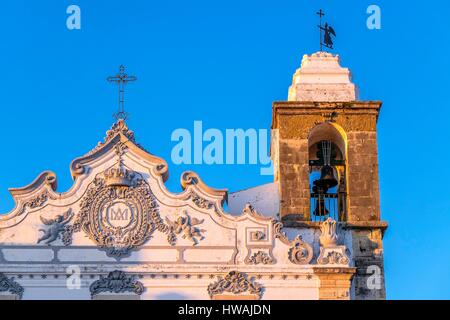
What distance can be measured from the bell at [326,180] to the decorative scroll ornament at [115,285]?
6129 millimetres

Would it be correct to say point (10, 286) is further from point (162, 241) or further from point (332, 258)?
point (332, 258)

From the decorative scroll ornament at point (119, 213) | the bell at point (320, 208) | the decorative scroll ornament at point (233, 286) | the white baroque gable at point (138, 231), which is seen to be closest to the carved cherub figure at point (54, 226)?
the white baroque gable at point (138, 231)

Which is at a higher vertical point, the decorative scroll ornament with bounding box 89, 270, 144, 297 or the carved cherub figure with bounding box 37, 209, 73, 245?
the carved cherub figure with bounding box 37, 209, 73, 245

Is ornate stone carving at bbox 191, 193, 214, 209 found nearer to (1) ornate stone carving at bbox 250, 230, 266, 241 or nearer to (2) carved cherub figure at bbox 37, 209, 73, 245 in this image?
(1) ornate stone carving at bbox 250, 230, 266, 241

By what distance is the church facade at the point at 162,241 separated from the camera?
3550 cm

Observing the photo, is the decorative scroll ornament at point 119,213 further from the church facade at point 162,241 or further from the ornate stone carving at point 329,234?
the ornate stone carving at point 329,234

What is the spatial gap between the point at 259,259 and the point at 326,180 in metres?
3.83

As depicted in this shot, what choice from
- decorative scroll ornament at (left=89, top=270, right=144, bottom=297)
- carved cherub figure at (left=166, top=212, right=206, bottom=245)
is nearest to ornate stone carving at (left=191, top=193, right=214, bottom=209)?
carved cherub figure at (left=166, top=212, right=206, bottom=245)

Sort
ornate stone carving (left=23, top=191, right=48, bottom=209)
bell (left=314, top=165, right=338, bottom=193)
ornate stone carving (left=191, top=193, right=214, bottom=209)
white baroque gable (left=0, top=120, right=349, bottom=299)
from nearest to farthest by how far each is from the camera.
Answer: white baroque gable (left=0, top=120, right=349, bottom=299) < ornate stone carving (left=23, top=191, right=48, bottom=209) < ornate stone carving (left=191, top=193, right=214, bottom=209) < bell (left=314, top=165, right=338, bottom=193)

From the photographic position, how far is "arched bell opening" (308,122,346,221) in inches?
1523

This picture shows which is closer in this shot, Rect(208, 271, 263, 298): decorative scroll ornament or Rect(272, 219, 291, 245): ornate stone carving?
Rect(208, 271, 263, 298): decorative scroll ornament

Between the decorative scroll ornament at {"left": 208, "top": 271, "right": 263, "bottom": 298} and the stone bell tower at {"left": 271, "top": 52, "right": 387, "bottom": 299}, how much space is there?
2434 mm

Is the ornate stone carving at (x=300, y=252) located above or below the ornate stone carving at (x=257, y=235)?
below
